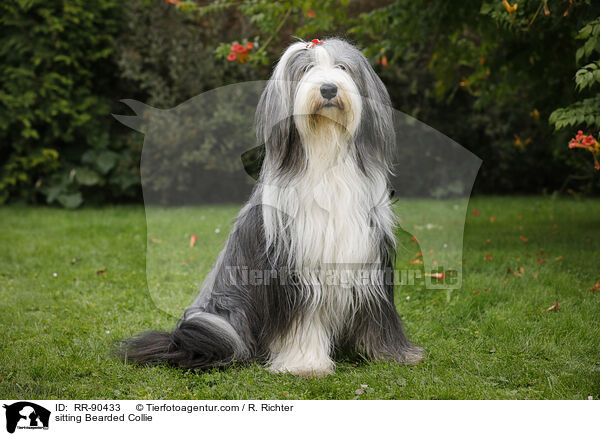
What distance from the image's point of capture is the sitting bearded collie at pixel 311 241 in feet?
10.2

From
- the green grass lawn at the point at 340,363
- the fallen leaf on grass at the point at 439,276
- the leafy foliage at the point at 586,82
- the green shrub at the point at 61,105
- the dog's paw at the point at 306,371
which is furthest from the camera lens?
the green shrub at the point at 61,105

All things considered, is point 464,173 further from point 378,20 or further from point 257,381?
point 257,381

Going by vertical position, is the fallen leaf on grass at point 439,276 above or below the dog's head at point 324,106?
below

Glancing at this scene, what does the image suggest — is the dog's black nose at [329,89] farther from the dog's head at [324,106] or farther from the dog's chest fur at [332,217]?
the dog's chest fur at [332,217]

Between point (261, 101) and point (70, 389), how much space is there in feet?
5.82

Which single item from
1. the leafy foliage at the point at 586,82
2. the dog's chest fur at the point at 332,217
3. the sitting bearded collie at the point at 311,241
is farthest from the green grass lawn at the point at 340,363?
the leafy foliage at the point at 586,82

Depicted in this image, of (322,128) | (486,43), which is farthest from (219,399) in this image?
(486,43)

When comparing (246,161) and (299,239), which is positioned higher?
(246,161)

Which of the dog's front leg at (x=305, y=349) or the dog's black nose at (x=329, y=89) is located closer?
the dog's black nose at (x=329, y=89)

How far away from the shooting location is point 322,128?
307cm

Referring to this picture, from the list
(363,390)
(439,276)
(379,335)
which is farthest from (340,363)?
(439,276)

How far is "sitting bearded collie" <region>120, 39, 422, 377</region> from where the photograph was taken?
10.2 ft
